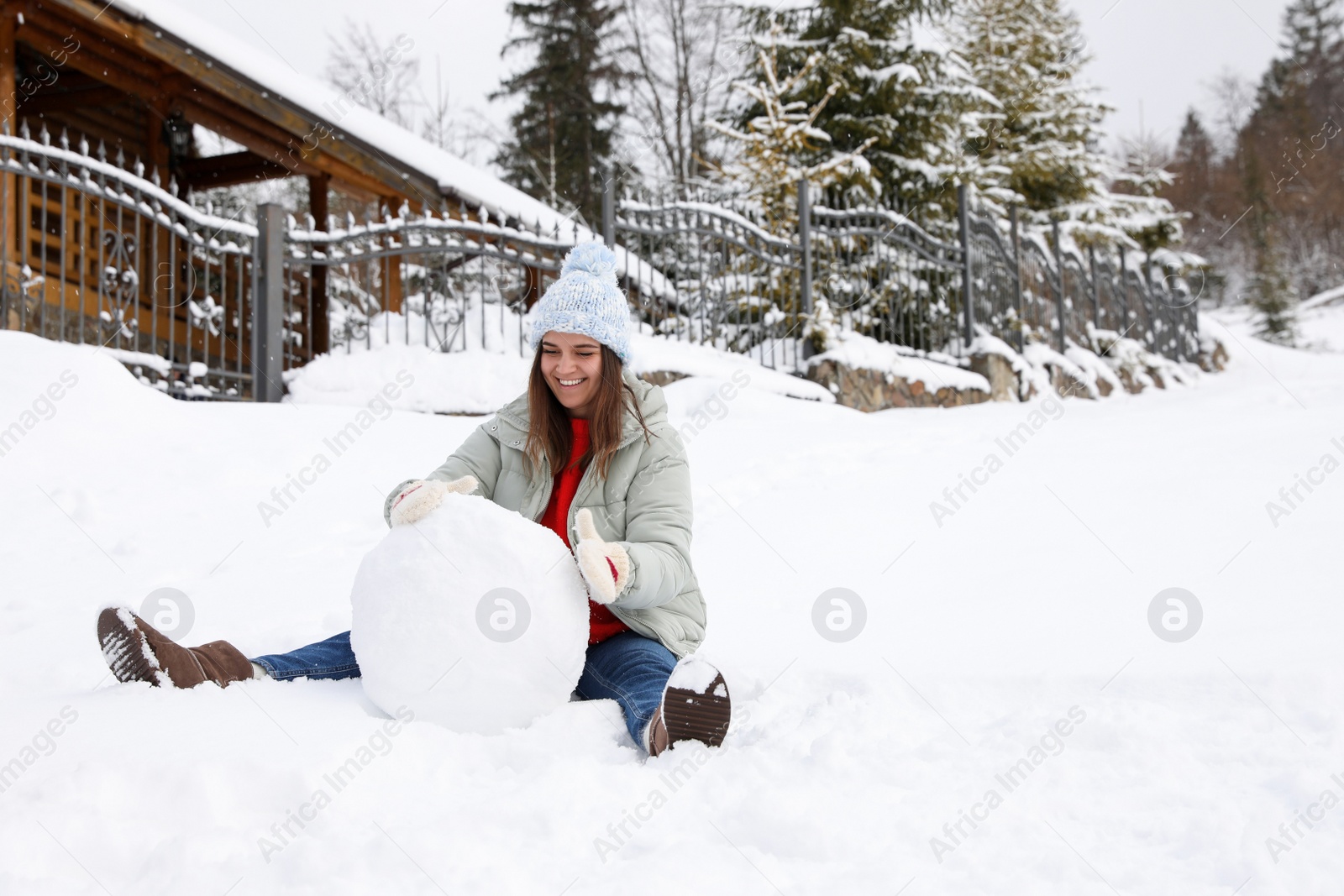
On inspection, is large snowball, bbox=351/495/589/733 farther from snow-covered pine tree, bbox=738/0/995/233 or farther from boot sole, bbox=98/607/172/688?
snow-covered pine tree, bbox=738/0/995/233

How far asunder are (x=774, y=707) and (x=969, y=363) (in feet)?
30.7

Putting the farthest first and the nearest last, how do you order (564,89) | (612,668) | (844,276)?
(564,89) → (844,276) → (612,668)

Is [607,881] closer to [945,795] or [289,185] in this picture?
[945,795]

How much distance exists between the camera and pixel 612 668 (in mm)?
2287

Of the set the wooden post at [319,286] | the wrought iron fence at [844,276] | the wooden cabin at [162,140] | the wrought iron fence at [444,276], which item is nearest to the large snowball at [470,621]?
the wrought iron fence at [444,276]

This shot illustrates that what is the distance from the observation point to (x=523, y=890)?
1425 mm

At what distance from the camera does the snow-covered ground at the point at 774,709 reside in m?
1.49

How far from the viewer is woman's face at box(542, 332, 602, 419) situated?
8.25 ft

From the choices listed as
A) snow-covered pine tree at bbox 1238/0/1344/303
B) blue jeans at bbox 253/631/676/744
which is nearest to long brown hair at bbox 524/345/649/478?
blue jeans at bbox 253/631/676/744

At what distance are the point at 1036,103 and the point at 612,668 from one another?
15575 millimetres

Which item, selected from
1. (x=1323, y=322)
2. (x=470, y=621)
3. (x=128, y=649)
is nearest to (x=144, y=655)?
(x=128, y=649)

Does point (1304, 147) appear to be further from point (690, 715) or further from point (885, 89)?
point (690, 715)

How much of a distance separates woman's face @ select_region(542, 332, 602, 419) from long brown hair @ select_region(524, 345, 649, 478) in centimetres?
2

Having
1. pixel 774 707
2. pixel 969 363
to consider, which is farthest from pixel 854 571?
pixel 969 363
